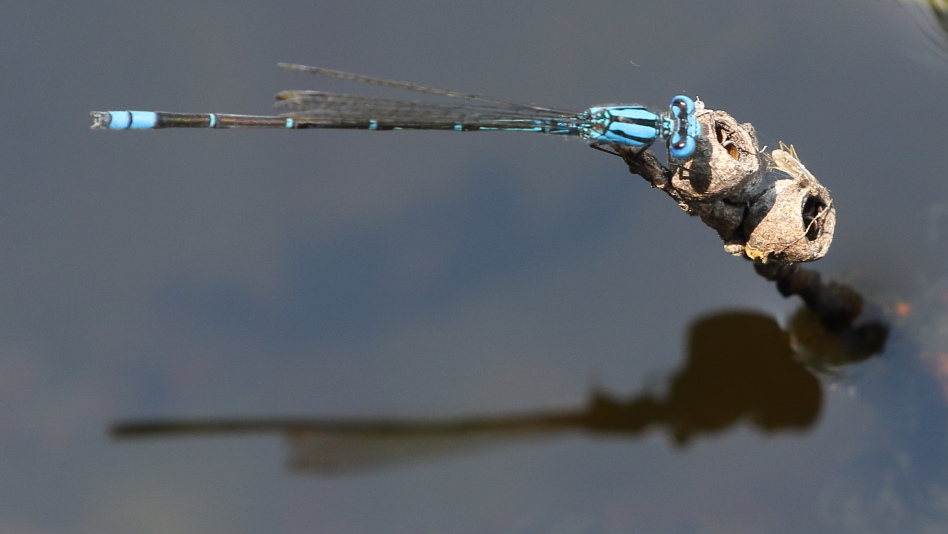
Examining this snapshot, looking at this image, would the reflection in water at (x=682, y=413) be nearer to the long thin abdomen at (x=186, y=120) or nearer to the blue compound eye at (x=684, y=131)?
the long thin abdomen at (x=186, y=120)

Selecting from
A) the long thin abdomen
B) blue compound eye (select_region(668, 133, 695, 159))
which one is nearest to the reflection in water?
the long thin abdomen

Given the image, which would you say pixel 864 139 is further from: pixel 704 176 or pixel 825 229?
pixel 704 176

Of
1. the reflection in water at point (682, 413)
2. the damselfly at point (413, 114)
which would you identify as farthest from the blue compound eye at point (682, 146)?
the reflection in water at point (682, 413)

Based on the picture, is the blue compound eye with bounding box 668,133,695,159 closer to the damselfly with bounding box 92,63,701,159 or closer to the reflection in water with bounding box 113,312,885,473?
the damselfly with bounding box 92,63,701,159

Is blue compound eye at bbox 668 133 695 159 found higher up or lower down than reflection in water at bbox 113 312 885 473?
higher up

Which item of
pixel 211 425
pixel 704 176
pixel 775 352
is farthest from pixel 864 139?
pixel 211 425

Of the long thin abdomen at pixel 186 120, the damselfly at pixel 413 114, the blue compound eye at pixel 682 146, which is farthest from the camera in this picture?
the long thin abdomen at pixel 186 120

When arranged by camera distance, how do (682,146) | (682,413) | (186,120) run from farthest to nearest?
(682,413)
(186,120)
(682,146)

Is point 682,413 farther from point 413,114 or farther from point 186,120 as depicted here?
point 186,120

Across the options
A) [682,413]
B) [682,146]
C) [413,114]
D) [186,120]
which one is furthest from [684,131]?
[186,120]
